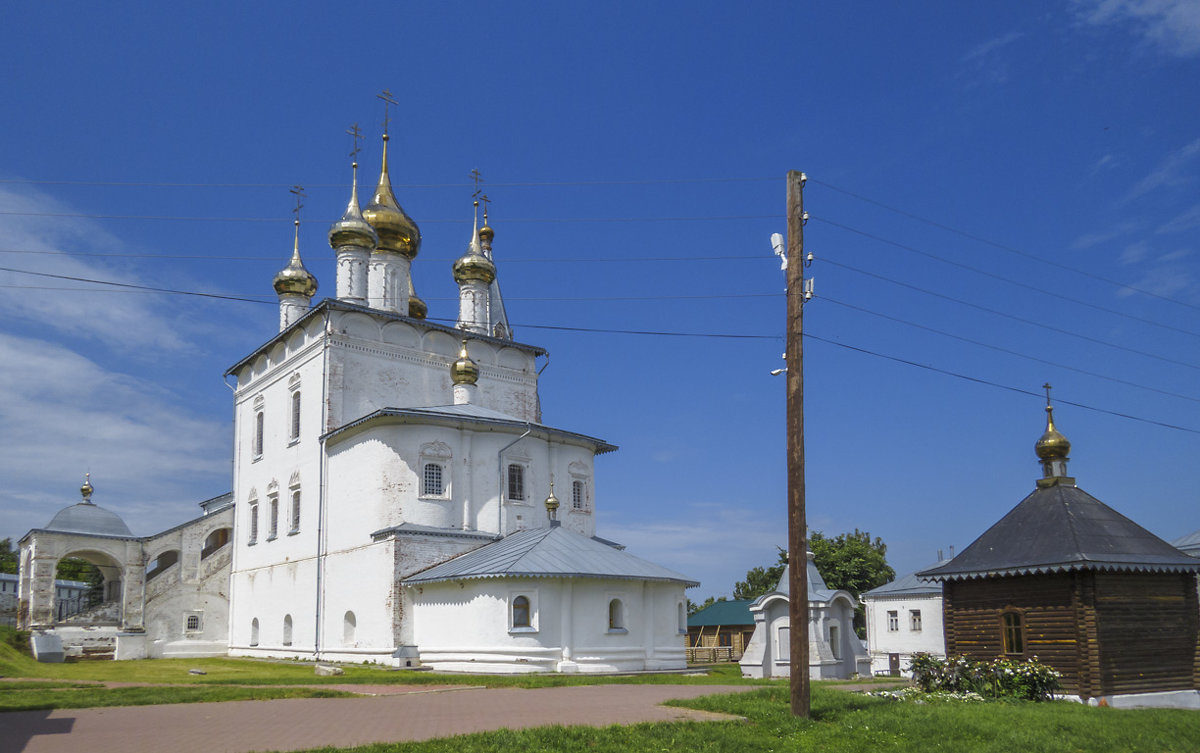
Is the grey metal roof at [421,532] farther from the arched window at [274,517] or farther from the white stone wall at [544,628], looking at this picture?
the arched window at [274,517]

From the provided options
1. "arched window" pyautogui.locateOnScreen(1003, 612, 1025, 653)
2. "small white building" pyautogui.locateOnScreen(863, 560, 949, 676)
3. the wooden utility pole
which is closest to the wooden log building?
"arched window" pyautogui.locateOnScreen(1003, 612, 1025, 653)

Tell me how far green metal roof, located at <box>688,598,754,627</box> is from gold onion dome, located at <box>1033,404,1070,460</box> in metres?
25.8

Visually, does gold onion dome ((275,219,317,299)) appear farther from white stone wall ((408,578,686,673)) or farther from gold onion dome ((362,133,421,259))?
white stone wall ((408,578,686,673))

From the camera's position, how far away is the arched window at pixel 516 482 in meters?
30.0

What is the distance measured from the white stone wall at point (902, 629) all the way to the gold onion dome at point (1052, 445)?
762 inches

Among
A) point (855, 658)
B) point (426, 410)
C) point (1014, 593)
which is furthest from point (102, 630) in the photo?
point (1014, 593)

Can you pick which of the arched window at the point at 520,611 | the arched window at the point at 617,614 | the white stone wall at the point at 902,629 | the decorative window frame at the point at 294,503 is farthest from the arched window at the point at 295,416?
the white stone wall at the point at 902,629

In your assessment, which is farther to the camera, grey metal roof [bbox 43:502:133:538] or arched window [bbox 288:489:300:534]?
grey metal roof [bbox 43:502:133:538]

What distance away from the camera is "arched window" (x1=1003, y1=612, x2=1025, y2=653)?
18.6 metres

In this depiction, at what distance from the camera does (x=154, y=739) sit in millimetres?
10859

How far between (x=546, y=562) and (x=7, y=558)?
69.1 metres

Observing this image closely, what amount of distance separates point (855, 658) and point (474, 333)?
1753cm

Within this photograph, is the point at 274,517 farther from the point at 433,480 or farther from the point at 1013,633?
the point at 1013,633

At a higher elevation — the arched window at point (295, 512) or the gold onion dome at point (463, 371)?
the gold onion dome at point (463, 371)
